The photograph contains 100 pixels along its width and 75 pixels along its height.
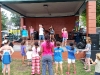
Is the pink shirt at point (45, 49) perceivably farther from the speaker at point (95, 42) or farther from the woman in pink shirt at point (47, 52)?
the speaker at point (95, 42)

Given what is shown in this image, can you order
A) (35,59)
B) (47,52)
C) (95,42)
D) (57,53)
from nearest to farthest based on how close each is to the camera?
1. (47,52)
2. (57,53)
3. (35,59)
4. (95,42)

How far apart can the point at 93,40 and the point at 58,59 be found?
4419 millimetres

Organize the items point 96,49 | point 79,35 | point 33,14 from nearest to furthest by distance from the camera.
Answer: point 96,49, point 79,35, point 33,14

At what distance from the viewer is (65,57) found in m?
12.8

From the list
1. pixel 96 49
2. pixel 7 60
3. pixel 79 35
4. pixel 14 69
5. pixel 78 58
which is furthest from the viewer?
pixel 79 35

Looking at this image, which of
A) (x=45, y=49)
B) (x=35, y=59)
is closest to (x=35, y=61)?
(x=35, y=59)

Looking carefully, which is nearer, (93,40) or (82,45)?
(93,40)

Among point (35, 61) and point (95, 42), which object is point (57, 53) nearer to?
point (35, 61)

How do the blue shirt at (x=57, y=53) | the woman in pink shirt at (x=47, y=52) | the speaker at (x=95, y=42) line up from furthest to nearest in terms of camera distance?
the speaker at (x=95, y=42) → the blue shirt at (x=57, y=53) → the woman in pink shirt at (x=47, y=52)

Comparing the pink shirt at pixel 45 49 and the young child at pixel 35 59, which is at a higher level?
the pink shirt at pixel 45 49

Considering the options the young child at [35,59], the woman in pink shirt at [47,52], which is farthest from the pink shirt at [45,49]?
the young child at [35,59]

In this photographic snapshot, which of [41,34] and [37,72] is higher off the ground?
[41,34]

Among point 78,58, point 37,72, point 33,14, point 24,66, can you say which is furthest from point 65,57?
point 33,14

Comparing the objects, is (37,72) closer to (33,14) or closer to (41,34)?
(41,34)
